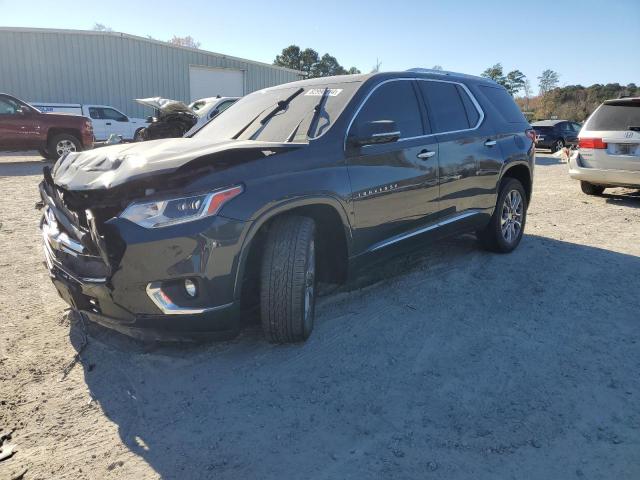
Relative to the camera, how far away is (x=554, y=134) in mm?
20156

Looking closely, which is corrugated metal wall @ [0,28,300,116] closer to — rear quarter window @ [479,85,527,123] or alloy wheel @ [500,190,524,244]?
rear quarter window @ [479,85,527,123]

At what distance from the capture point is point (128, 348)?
327 cm

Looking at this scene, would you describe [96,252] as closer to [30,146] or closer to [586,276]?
[586,276]

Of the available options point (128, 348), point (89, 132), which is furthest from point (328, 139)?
point (89, 132)

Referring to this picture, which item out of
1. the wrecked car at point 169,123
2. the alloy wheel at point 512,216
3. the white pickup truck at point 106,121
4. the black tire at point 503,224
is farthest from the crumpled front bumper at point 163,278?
the white pickup truck at point 106,121

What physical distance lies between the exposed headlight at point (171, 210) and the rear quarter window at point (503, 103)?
357 centimetres

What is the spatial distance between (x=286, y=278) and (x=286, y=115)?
4.91 ft

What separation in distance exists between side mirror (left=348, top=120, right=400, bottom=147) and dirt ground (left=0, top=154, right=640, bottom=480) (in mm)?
1305

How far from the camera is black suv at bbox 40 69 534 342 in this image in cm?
271

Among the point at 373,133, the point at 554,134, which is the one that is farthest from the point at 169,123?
the point at 554,134

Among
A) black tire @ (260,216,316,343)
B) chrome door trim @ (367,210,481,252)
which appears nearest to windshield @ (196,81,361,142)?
black tire @ (260,216,316,343)

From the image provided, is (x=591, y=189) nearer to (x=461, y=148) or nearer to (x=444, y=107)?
(x=461, y=148)

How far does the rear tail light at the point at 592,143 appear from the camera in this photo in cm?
800

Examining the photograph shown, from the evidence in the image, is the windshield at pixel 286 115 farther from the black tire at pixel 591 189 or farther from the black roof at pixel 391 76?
the black tire at pixel 591 189
